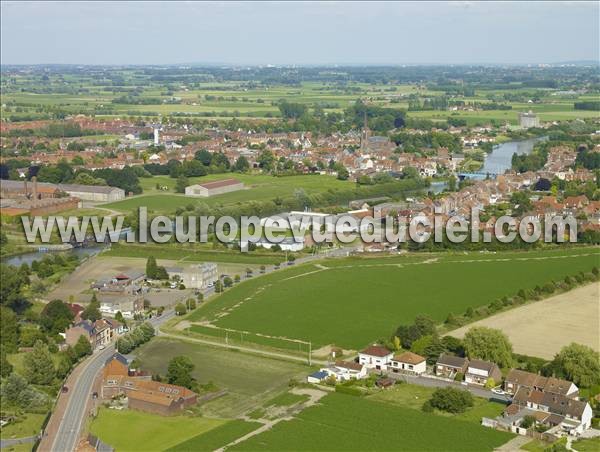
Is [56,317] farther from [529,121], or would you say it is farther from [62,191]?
[529,121]

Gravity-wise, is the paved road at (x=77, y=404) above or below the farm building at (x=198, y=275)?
below

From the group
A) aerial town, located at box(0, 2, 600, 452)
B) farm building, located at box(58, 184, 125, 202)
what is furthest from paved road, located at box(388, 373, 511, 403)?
farm building, located at box(58, 184, 125, 202)

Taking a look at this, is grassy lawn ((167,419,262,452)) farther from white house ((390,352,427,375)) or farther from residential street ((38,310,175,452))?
white house ((390,352,427,375))

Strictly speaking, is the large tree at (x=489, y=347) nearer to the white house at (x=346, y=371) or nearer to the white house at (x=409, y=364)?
the white house at (x=409, y=364)

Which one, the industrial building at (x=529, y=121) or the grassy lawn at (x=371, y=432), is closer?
the grassy lawn at (x=371, y=432)

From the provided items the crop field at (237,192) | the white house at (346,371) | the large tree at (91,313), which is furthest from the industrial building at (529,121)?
the white house at (346,371)

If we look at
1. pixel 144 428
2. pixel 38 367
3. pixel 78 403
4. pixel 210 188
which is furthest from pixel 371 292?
pixel 210 188

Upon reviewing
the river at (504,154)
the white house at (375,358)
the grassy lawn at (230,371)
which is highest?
the river at (504,154)
